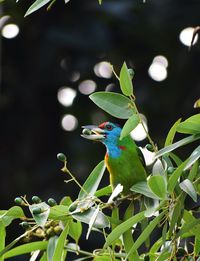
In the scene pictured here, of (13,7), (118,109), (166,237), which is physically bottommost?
(166,237)

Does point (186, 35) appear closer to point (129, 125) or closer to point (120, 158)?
point (120, 158)

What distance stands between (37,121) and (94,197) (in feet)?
9.24

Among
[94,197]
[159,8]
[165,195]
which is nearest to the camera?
[165,195]

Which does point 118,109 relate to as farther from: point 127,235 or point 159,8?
point 159,8

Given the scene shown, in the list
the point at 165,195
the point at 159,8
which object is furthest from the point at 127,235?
the point at 159,8

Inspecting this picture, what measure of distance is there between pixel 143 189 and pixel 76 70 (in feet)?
9.04

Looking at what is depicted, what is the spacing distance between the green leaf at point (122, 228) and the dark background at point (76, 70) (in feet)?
8.14

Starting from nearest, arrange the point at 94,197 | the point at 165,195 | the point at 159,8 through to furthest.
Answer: the point at 165,195, the point at 94,197, the point at 159,8

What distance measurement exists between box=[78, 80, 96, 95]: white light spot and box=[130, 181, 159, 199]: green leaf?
2.63 meters

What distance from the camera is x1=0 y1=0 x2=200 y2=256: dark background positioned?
13.1 ft

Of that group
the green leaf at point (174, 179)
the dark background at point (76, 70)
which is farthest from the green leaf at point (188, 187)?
the dark background at point (76, 70)

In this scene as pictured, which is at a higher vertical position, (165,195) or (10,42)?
(10,42)

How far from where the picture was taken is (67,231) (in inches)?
57.4

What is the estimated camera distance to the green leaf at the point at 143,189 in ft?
4.55
